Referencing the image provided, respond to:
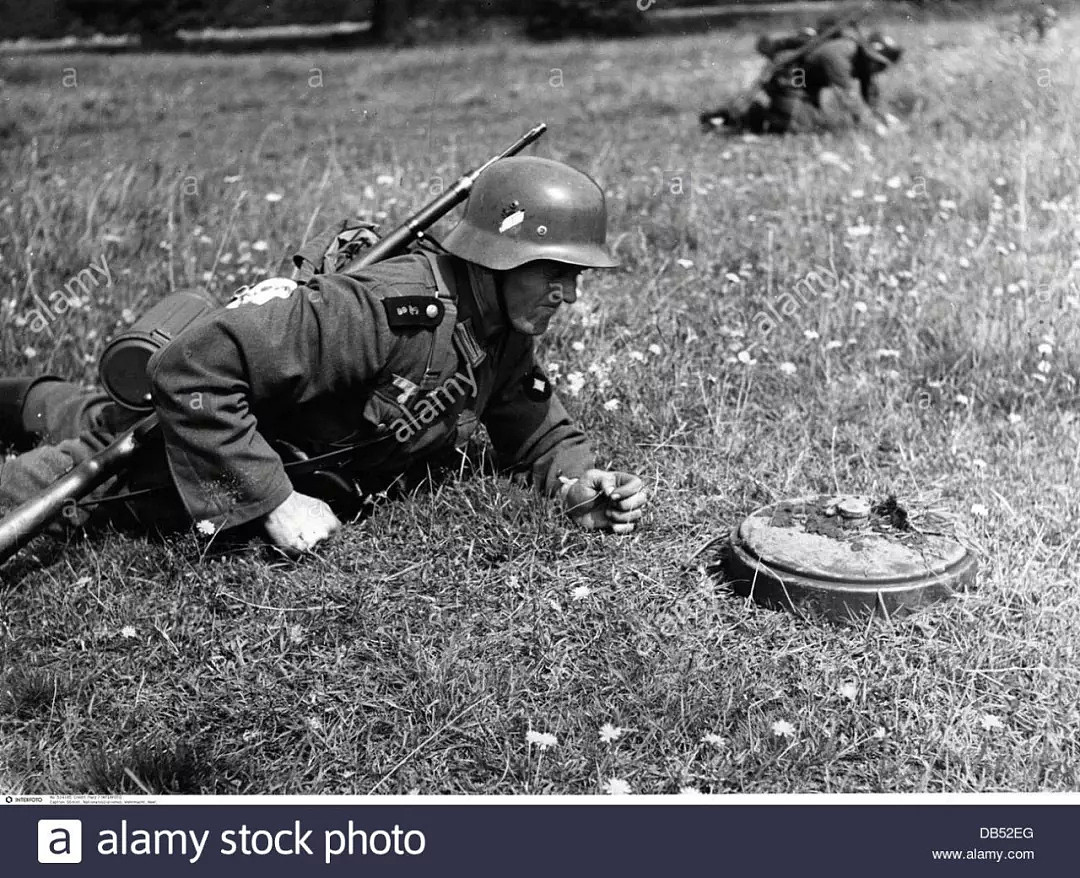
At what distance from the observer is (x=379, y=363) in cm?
356

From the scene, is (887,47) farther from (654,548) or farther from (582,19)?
(582,19)

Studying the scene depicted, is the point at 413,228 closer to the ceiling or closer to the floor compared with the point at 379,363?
closer to the ceiling

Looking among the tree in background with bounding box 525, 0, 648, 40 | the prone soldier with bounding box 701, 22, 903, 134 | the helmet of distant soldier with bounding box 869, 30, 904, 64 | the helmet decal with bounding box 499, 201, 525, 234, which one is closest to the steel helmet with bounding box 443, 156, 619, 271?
the helmet decal with bounding box 499, 201, 525, 234

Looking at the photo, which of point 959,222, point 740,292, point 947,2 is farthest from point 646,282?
point 947,2

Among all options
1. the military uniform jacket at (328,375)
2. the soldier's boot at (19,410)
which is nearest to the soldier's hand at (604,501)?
the military uniform jacket at (328,375)

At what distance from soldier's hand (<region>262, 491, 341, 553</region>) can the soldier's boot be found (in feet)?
4.75

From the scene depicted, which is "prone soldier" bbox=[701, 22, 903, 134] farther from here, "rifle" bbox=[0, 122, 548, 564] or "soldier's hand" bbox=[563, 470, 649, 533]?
"soldier's hand" bbox=[563, 470, 649, 533]

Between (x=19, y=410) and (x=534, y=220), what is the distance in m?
2.29

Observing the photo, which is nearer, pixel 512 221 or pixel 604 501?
pixel 512 221

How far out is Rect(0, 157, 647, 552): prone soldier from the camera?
339 centimetres

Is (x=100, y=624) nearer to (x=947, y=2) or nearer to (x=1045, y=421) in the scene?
(x=1045, y=421)
